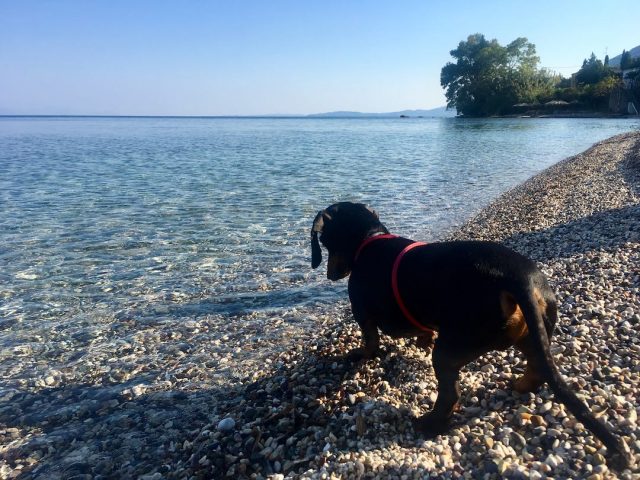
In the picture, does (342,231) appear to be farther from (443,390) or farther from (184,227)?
(184,227)

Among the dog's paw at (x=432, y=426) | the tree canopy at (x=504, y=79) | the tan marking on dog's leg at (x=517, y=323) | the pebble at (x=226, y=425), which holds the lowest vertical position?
the pebble at (x=226, y=425)

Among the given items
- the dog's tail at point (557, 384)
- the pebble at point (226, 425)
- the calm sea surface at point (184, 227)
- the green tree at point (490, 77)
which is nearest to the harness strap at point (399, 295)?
the dog's tail at point (557, 384)

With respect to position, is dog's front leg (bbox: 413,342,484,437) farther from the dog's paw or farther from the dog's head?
the dog's head

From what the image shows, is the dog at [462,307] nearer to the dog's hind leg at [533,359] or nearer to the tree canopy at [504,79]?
the dog's hind leg at [533,359]

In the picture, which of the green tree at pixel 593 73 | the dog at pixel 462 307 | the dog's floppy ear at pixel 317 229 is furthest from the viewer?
the green tree at pixel 593 73

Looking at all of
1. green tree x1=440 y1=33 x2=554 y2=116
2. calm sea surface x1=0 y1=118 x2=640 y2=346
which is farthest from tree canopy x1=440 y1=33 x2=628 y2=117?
calm sea surface x1=0 y1=118 x2=640 y2=346

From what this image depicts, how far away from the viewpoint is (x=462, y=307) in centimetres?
332

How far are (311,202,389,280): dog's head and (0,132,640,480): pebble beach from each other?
1.04 metres

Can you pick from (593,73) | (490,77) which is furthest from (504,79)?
(593,73)

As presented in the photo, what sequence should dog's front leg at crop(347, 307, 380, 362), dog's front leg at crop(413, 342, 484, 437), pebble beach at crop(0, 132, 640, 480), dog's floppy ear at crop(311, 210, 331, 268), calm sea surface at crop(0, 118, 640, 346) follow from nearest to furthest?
pebble beach at crop(0, 132, 640, 480), dog's front leg at crop(413, 342, 484, 437), dog's front leg at crop(347, 307, 380, 362), dog's floppy ear at crop(311, 210, 331, 268), calm sea surface at crop(0, 118, 640, 346)

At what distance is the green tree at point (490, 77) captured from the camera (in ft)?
350

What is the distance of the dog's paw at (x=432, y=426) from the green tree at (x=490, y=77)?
114 meters

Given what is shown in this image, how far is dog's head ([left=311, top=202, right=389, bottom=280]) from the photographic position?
182 inches

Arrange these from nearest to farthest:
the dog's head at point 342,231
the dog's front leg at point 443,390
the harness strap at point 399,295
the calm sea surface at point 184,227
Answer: the dog's front leg at point 443,390
the harness strap at point 399,295
the dog's head at point 342,231
the calm sea surface at point 184,227
